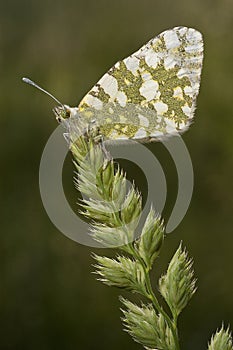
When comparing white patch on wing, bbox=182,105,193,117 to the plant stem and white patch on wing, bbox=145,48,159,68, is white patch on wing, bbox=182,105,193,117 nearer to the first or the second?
white patch on wing, bbox=145,48,159,68

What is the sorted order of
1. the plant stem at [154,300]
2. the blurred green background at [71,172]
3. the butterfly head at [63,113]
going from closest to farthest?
the plant stem at [154,300] < the butterfly head at [63,113] < the blurred green background at [71,172]

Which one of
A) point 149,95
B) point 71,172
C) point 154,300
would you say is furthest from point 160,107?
point 71,172

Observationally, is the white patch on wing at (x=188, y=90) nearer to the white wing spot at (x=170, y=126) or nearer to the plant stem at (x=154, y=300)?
the white wing spot at (x=170, y=126)

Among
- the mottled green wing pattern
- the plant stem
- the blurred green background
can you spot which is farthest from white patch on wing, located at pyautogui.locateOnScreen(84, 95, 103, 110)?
the blurred green background

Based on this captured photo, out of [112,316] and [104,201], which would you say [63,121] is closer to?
[104,201]

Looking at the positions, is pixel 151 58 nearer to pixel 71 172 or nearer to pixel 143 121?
pixel 143 121

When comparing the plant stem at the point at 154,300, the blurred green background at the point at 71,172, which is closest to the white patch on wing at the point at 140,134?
the plant stem at the point at 154,300

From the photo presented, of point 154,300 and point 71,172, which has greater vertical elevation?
point 71,172
